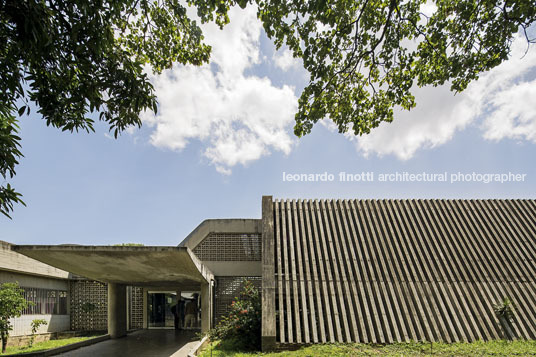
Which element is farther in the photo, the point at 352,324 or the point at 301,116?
the point at 352,324

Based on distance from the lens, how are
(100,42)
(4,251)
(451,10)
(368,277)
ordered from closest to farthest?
1. (100,42)
2. (451,10)
3. (368,277)
4. (4,251)

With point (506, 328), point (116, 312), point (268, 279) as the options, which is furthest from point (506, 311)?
point (116, 312)

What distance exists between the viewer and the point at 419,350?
7926 millimetres

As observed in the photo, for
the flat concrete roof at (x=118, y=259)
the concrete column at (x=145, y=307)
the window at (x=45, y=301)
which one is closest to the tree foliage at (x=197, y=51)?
the flat concrete roof at (x=118, y=259)

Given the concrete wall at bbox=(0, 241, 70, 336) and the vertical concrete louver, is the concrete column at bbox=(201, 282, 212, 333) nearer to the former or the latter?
the vertical concrete louver

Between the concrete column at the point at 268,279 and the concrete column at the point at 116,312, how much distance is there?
7823mm

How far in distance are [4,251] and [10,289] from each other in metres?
1.85

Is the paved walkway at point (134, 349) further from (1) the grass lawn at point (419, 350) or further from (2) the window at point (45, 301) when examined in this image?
(2) the window at point (45, 301)

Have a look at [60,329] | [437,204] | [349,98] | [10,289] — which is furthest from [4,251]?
[437,204]

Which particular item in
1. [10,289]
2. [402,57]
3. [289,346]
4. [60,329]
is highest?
[402,57]

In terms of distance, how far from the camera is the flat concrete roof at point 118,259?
8164mm

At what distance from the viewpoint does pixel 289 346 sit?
8.58 metres

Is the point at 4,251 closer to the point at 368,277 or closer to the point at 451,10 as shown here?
the point at 368,277

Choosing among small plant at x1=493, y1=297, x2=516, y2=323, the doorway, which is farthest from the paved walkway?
small plant at x1=493, y1=297, x2=516, y2=323
